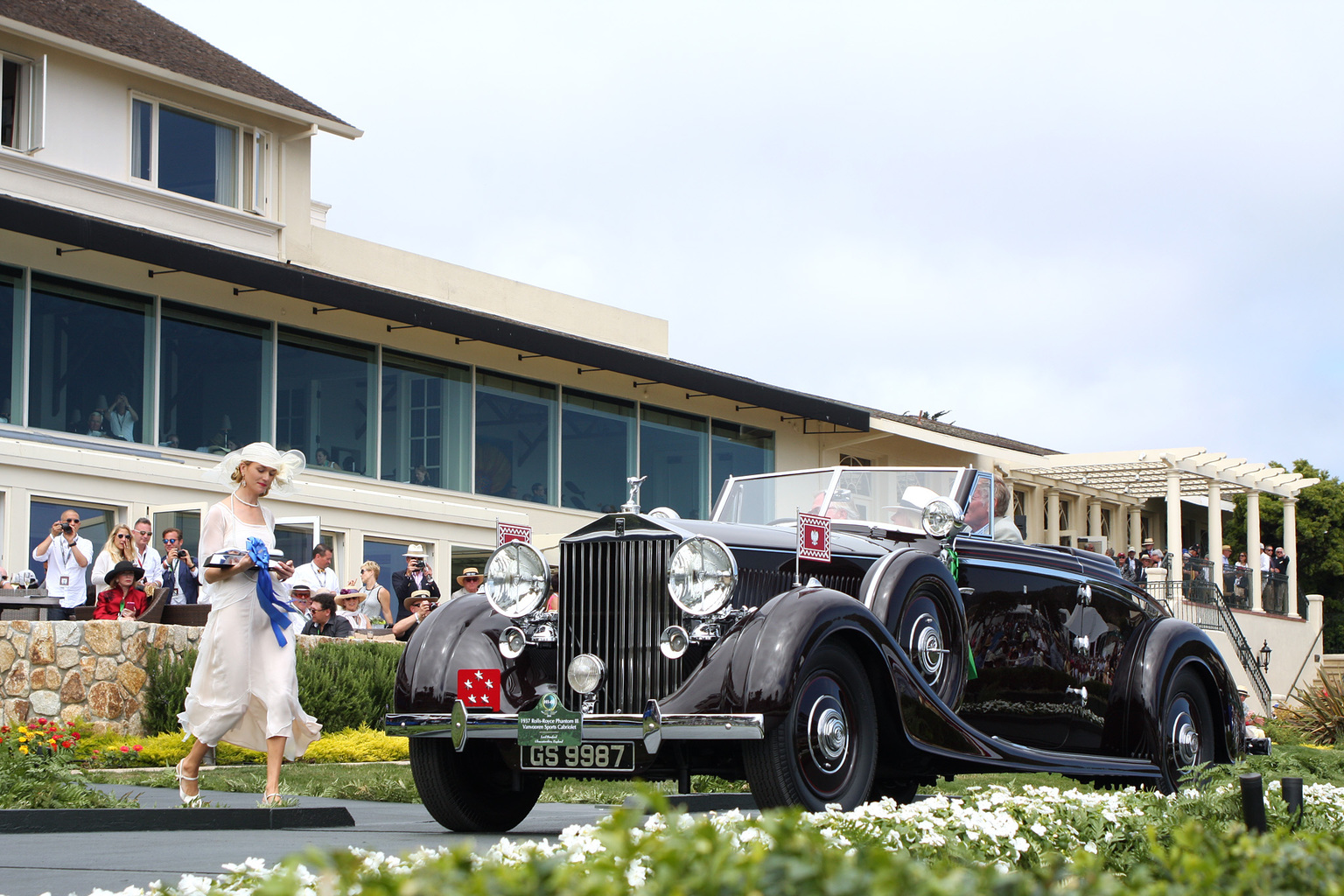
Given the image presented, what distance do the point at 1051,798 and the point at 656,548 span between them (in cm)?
201

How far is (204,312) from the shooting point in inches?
847

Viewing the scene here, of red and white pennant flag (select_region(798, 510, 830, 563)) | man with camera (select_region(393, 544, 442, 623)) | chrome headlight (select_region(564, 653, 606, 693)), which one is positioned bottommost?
chrome headlight (select_region(564, 653, 606, 693))

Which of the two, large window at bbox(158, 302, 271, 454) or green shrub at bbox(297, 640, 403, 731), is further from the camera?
large window at bbox(158, 302, 271, 454)

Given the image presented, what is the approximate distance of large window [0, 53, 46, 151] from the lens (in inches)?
814

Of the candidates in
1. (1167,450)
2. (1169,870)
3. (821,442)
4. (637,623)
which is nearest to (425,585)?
(637,623)

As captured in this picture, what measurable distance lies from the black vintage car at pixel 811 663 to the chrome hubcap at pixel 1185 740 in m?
0.02

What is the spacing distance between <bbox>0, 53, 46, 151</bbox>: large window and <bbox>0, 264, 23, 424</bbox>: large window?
7.64 feet

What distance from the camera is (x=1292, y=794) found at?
4.76 meters

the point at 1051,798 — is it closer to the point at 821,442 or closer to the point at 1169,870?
the point at 1169,870

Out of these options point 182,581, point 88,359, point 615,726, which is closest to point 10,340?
point 88,359

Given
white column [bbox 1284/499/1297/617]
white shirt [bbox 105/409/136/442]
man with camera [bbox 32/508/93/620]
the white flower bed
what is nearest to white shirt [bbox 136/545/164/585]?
man with camera [bbox 32/508/93/620]

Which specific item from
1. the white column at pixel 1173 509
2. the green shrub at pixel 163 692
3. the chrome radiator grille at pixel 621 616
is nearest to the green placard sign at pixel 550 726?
the chrome radiator grille at pixel 621 616

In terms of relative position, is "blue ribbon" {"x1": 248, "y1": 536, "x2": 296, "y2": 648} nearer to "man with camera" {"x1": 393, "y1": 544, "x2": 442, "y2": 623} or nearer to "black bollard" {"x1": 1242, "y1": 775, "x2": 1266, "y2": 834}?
"black bollard" {"x1": 1242, "y1": 775, "x2": 1266, "y2": 834}

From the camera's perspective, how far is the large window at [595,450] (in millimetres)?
26750
